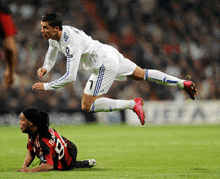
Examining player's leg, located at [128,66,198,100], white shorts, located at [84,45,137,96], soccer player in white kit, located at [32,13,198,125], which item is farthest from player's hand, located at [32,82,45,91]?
player's leg, located at [128,66,198,100]

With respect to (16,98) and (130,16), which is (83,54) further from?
(130,16)

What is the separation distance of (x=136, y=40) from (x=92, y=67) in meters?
8.40

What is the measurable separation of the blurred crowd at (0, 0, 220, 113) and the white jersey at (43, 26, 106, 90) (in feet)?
22.7

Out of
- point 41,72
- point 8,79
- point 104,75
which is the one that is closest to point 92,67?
point 104,75

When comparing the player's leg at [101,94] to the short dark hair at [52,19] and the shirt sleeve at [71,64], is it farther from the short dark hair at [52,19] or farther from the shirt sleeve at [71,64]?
the short dark hair at [52,19]

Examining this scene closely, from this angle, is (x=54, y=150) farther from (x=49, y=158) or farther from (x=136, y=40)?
(x=136, y=40)

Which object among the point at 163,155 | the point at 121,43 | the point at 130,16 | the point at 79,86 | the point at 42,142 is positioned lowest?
the point at 163,155

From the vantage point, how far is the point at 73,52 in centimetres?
479

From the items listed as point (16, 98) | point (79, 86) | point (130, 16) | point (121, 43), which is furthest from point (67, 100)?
point (130, 16)

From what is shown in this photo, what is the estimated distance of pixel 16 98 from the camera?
39.2ft

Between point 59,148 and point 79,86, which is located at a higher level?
point 79,86

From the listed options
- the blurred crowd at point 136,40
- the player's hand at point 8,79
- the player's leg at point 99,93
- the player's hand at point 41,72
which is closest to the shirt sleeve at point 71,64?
the player's hand at point 41,72

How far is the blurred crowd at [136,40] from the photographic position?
495 inches

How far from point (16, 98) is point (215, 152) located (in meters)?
7.93
